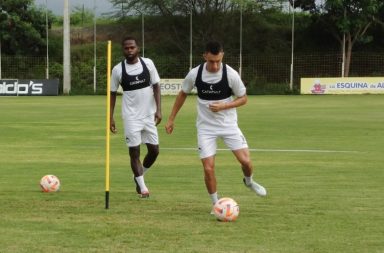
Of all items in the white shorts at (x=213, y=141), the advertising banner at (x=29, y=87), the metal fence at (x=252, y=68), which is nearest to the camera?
the white shorts at (x=213, y=141)

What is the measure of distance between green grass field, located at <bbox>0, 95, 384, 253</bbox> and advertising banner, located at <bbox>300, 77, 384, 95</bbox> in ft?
112

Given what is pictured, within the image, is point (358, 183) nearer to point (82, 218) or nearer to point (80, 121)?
point (82, 218)

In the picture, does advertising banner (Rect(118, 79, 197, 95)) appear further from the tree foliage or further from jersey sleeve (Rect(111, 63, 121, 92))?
jersey sleeve (Rect(111, 63, 121, 92))

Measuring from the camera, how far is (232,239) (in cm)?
797

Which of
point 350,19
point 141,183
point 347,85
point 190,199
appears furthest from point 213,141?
point 350,19

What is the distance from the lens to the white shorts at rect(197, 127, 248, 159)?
981 centimetres

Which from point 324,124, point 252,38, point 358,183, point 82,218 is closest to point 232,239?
point 82,218

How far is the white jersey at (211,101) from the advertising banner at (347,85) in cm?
4747

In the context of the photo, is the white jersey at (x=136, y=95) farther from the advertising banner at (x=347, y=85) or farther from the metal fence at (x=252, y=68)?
the metal fence at (x=252, y=68)

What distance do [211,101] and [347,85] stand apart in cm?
4812

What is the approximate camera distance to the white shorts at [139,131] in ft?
37.4

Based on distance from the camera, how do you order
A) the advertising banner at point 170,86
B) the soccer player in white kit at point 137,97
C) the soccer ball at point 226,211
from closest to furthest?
1. the soccer ball at point 226,211
2. the soccer player in white kit at point 137,97
3. the advertising banner at point 170,86

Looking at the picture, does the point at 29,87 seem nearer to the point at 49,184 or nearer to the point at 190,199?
the point at 49,184

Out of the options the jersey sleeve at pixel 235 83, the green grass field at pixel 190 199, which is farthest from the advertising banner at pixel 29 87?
the jersey sleeve at pixel 235 83
